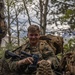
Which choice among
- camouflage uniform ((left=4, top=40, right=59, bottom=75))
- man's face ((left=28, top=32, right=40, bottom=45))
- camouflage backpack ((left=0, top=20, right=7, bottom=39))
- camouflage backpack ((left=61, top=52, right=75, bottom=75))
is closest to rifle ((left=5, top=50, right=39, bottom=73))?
camouflage uniform ((left=4, top=40, right=59, bottom=75))

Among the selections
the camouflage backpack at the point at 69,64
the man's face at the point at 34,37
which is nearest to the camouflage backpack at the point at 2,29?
the man's face at the point at 34,37

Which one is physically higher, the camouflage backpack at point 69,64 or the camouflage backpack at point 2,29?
the camouflage backpack at point 2,29

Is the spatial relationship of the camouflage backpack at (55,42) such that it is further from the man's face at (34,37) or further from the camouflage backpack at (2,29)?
the camouflage backpack at (2,29)

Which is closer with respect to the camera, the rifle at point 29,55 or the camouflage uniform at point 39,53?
the rifle at point 29,55

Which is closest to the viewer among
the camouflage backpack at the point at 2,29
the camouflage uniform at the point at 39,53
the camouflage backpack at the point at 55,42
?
the camouflage uniform at the point at 39,53

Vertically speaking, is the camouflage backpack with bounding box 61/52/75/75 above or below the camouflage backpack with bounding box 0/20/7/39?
below

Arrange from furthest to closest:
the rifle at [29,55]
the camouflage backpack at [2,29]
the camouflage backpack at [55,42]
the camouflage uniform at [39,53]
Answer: the camouflage backpack at [2,29] → the camouflage backpack at [55,42] → the camouflage uniform at [39,53] → the rifle at [29,55]

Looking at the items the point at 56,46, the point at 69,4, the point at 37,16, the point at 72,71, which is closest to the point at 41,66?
the point at 72,71

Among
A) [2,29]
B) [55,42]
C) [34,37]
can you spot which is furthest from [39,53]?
[2,29]

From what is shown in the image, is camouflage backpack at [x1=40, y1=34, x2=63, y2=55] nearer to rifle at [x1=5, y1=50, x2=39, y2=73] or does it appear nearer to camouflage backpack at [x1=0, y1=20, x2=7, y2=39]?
rifle at [x1=5, y1=50, x2=39, y2=73]

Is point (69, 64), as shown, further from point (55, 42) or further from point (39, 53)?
point (55, 42)

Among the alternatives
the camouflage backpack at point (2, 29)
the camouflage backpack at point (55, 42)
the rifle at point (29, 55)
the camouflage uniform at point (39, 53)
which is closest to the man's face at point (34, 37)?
the camouflage uniform at point (39, 53)

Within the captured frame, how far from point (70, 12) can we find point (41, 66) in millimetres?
2345

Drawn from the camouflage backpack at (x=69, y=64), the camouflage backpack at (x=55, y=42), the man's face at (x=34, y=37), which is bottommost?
the camouflage backpack at (x=69, y=64)
